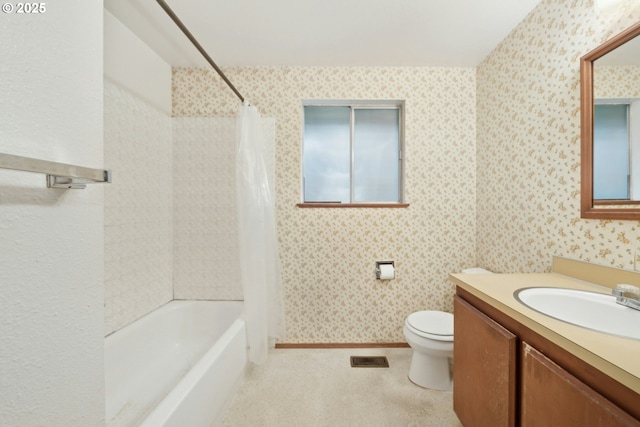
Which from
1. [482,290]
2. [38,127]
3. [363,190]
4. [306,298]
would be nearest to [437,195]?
[363,190]

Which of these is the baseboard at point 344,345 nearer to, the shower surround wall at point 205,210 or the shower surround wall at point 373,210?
the shower surround wall at point 373,210

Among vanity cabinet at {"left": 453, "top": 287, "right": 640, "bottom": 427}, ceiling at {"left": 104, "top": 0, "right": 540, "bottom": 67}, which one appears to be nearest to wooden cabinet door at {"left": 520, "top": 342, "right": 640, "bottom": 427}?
vanity cabinet at {"left": 453, "top": 287, "right": 640, "bottom": 427}

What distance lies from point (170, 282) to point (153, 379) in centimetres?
73

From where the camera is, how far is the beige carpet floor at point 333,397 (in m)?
1.53

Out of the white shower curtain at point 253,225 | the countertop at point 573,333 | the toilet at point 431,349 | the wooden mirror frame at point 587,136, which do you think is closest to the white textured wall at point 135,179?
the white shower curtain at point 253,225

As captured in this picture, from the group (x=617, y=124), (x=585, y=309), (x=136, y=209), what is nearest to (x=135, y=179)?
(x=136, y=209)

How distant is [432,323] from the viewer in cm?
180

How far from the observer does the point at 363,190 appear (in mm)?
2445

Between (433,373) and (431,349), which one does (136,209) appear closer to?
(431,349)

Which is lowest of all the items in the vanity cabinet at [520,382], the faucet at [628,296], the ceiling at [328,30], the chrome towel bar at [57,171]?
the vanity cabinet at [520,382]

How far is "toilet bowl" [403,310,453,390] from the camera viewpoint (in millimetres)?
1646

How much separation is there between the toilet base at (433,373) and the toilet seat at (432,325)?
200 mm

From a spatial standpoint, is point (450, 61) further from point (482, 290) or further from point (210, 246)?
point (210, 246)

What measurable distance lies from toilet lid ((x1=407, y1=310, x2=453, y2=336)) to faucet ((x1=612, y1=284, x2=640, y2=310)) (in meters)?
0.86
